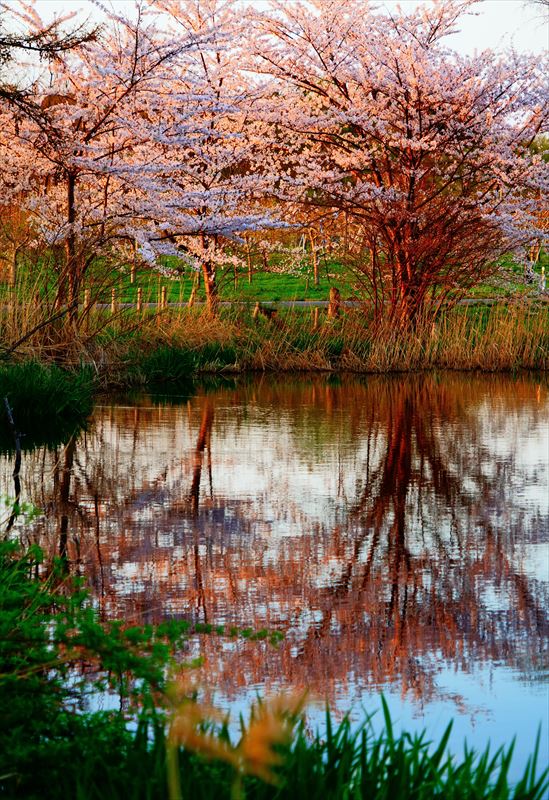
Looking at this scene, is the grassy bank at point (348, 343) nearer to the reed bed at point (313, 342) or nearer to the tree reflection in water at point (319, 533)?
the reed bed at point (313, 342)

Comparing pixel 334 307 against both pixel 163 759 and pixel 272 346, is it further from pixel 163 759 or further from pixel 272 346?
pixel 163 759

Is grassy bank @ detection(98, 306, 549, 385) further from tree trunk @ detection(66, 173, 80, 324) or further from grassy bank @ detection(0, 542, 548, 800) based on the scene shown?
grassy bank @ detection(0, 542, 548, 800)

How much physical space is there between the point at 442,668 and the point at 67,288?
13898 millimetres

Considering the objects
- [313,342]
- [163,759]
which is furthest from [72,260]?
[163,759]

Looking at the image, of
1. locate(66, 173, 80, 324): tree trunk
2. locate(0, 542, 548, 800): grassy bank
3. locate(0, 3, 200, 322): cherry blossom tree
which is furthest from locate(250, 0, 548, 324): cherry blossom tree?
locate(0, 542, 548, 800): grassy bank

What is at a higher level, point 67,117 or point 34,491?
point 67,117

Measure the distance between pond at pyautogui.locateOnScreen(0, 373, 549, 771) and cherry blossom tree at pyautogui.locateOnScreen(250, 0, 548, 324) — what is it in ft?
32.3

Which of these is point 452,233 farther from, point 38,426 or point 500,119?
point 38,426

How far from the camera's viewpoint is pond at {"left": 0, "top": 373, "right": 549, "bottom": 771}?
464 centimetres

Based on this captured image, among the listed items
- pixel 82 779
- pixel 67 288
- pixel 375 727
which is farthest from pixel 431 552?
pixel 67 288

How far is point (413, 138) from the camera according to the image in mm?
22500

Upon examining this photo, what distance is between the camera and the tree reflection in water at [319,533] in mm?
5062

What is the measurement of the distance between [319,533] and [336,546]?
0.40 m

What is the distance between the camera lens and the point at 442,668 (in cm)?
478
